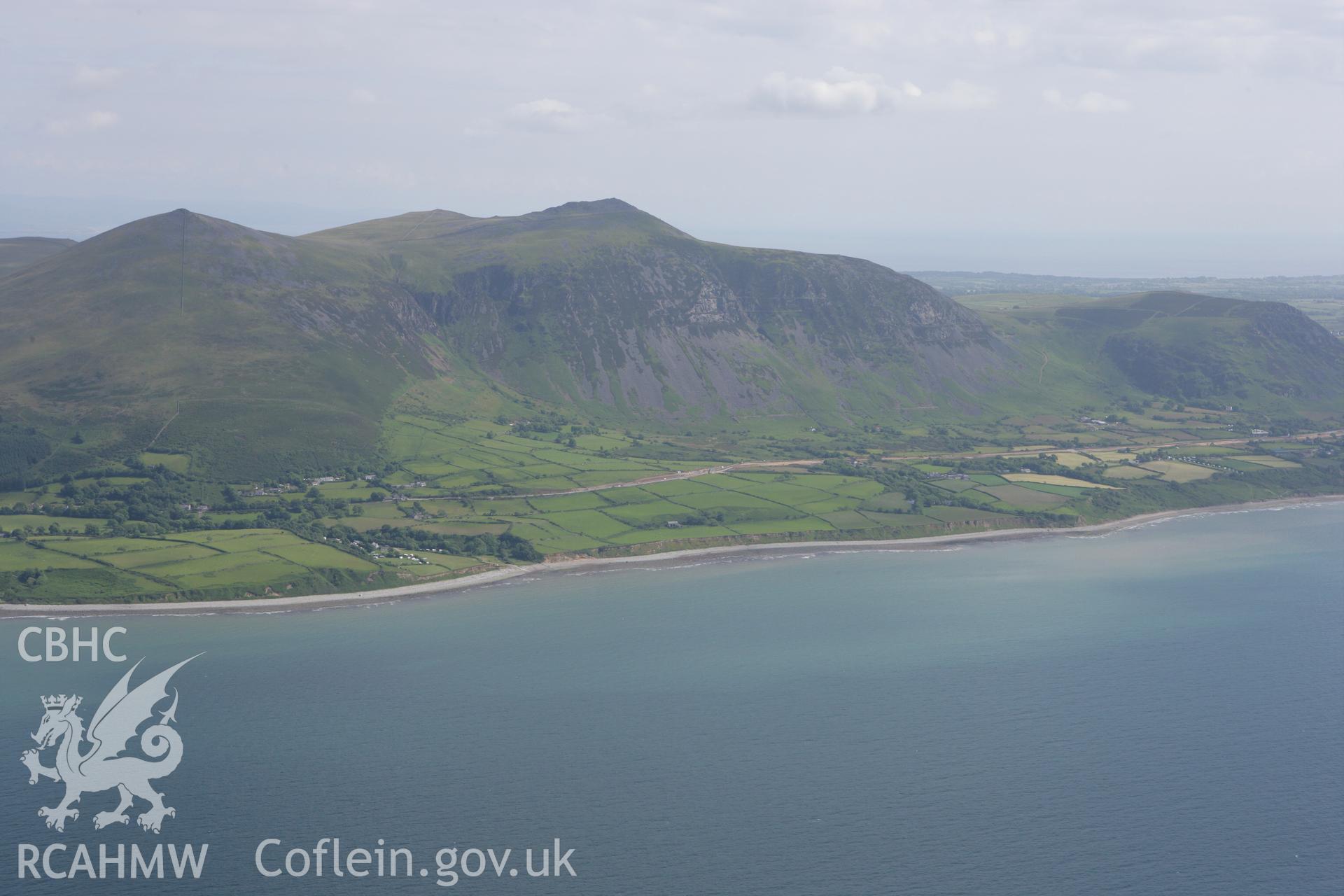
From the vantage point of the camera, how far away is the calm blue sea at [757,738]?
54125mm

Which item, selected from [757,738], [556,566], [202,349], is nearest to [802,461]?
[556,566]

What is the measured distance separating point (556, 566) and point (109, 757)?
58.2 meters

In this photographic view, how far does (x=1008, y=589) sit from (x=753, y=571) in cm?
2639

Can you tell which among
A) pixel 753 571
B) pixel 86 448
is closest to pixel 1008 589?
pixel 753 571

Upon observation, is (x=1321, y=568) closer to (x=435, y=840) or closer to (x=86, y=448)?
(x=435, y=840)

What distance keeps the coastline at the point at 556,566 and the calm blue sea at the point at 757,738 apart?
3.14 metres

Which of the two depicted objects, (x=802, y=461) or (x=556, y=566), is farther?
(x=802, y=461)

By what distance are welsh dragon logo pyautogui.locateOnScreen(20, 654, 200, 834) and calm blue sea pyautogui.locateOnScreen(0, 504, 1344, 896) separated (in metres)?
0.90

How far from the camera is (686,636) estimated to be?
294ft

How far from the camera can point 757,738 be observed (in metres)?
68.2

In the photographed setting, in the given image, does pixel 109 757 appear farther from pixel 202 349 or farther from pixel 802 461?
pixel 802 461

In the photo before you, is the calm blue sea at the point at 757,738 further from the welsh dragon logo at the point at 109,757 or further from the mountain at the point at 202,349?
the mountain at the point at 202,349

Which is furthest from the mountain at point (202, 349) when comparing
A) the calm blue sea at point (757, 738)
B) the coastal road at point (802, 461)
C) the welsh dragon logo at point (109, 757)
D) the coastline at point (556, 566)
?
the welsh dragon logo at point (109, 757)

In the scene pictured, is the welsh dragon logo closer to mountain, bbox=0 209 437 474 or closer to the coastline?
the coastline
